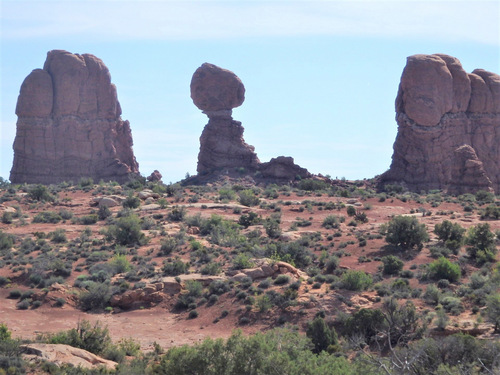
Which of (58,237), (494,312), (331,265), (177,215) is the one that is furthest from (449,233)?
(58,237)

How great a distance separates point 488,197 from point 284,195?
1279cm

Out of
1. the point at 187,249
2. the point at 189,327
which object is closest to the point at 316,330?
the point at 189,327

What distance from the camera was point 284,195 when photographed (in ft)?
181

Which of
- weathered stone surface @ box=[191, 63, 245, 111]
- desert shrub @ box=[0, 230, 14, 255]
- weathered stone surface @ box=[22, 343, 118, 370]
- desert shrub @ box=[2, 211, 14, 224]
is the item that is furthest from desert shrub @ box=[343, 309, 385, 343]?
weathered stone surface @ box=[191, 63, 245, 111]

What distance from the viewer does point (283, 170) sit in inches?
2530

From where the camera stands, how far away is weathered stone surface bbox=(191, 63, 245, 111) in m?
66.9

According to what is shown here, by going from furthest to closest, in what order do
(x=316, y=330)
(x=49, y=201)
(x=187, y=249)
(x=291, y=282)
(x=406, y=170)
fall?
(x=406, y=170), (x=49, y=201), (x=187, y=249), (x=291, y=282), (x=316, y=330)

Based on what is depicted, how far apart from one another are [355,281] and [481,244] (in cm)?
779

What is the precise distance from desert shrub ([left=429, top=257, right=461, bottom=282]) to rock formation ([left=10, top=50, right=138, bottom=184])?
40.0m

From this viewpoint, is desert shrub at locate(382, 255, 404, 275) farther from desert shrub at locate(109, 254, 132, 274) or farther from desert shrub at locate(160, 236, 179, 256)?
desert shrub at locate(109, 254, 132, 274)

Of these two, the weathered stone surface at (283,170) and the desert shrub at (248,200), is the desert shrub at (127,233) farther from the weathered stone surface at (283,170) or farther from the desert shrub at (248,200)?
the weathered stone surface at (283,170)

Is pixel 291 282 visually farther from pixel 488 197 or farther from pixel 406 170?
pixel 406 170

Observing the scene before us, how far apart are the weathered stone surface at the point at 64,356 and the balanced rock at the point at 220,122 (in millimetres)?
43632

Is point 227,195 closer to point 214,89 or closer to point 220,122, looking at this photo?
point 220,122
